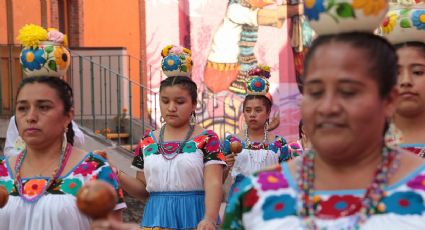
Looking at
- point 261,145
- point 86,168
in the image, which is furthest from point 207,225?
point 261,145

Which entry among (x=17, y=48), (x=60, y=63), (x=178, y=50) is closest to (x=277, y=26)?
(x=17, y=48)

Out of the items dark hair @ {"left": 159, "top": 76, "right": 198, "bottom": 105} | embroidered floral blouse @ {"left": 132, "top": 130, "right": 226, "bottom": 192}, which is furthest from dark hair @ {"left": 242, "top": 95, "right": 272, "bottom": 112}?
embroidered floral blouse @ {"left": 132, "top": 130, "right": 226, "bottom": 192}

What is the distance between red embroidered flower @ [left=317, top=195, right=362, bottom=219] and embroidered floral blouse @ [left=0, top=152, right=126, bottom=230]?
6.20 feet

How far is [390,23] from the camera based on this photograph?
427cm

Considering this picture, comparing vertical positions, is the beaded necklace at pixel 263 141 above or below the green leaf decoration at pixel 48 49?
below

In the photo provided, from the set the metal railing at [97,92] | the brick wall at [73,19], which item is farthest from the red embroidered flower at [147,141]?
the brick wall at [73,19]

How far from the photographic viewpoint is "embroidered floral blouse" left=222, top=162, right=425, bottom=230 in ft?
8.69

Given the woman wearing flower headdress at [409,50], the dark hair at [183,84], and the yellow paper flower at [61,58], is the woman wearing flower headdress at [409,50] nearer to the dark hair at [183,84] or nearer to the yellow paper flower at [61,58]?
the yellow paper flower at [61,58]

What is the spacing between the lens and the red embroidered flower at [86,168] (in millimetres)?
4449

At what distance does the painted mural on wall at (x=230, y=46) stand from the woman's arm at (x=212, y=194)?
13768mm

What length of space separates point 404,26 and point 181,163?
8.48 feet

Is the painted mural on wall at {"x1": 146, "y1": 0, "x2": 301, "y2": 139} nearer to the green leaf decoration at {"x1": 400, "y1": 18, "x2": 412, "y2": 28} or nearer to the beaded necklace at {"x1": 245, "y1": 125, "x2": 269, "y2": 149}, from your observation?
the beaded necklace at {"x1": 245, "y1": 125, "x2": 269, "y2": 149}

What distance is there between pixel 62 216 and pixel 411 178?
2.17 m

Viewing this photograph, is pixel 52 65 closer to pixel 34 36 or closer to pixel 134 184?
pixel 34 36
